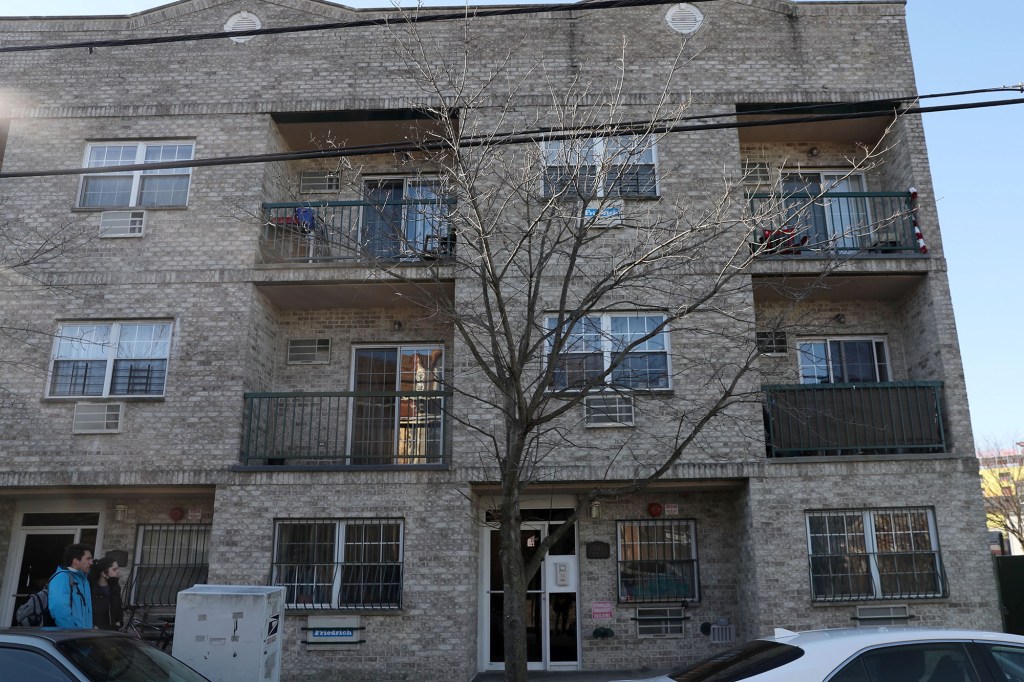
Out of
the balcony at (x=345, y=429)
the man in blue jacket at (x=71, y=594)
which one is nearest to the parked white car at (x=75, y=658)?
the man in blue jacket at (x=71, y=594)

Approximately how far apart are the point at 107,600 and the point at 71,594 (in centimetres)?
264

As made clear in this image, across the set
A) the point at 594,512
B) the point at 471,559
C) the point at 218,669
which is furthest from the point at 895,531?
the point at 218,669

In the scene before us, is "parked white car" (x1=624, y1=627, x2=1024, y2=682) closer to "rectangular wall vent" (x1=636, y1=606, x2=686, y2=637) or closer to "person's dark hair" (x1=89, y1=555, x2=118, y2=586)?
"rectangular wall vent" (x1=636, y1=606, x2=686, y2=637)

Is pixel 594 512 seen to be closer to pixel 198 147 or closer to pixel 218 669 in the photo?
pixel 218 669

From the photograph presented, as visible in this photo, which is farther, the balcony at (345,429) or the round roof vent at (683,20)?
the round roof vent at (683,20)

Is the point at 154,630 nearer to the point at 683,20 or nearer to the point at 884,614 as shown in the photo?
the point at 884,614

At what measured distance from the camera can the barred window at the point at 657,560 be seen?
12.3m

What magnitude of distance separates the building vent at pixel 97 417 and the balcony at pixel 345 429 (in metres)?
1.85

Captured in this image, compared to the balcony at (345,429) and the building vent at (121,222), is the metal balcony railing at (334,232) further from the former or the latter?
the balcony at (345,429)

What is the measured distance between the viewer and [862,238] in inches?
512

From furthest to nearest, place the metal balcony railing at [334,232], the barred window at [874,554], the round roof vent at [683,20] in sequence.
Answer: the round roof vent at [683,20], the metal balcony railing at [334,232], the barred window at [874,554]

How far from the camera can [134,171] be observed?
1307 centimetres

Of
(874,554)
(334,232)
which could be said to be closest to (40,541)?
(334,232)

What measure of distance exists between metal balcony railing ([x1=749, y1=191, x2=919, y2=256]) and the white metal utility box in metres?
8.33
